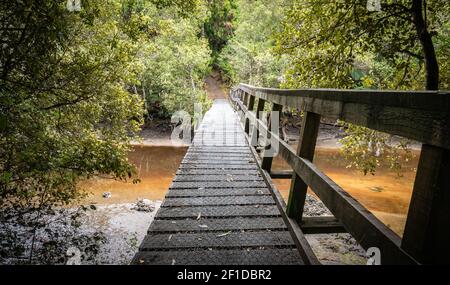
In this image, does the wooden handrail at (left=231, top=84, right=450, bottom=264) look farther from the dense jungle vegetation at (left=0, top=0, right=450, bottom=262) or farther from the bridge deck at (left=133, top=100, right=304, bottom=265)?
the dense jungle vegetation at (left=0, top=0, right=450, bottom=262)

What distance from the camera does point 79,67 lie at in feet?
19.5

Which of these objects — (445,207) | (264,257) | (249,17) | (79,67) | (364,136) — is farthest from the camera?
(249,17)

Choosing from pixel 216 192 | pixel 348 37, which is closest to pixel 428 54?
pixel 348 37

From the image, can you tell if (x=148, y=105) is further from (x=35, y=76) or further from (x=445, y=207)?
(x=445, y=207)

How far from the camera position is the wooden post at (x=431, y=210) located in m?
1.32

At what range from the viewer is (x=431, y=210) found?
1.35 m

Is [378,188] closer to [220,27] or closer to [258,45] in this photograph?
[258,45]

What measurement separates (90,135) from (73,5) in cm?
291

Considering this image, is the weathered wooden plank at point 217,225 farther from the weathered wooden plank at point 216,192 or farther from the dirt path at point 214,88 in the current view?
the dirt path at point 214,88

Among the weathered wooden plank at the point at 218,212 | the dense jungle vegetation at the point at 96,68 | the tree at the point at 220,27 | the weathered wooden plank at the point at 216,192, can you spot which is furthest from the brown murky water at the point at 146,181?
the tree at the point at 220,27

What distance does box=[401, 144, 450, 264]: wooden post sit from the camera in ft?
4.32

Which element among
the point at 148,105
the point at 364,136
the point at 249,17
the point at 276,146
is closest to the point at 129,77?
the point at 276,146

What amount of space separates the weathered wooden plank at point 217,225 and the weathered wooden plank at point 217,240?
0.10 meters

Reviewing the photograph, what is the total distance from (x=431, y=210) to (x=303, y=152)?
1.82m
